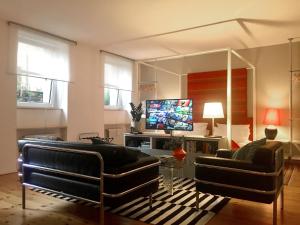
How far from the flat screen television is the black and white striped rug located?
4.06ft

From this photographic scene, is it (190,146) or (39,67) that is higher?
(39,67)

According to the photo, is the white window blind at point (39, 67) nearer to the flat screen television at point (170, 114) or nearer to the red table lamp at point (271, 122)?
the flat screen television at point (170, 114)

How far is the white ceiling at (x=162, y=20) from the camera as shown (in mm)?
3459

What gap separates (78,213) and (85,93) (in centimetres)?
331

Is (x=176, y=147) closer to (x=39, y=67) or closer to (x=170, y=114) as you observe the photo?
(x=170, y=114)

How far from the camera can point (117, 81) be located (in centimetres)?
647

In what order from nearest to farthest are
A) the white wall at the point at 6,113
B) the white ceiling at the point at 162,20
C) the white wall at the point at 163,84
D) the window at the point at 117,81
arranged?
the white ceiling at the point at 162,20 < the white wall at the point at 6,113 < the window at the point at 117,81 < the white wall at the point at 163,84

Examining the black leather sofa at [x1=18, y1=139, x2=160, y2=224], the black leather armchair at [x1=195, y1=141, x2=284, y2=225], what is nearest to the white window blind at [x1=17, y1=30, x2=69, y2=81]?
the black leather sofa at [x1=18, y1=139, x2=160, y2=224]

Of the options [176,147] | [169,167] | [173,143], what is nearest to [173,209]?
[169,167]

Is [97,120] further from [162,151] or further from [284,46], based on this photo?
[284,46]

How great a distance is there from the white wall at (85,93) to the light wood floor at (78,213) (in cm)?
232

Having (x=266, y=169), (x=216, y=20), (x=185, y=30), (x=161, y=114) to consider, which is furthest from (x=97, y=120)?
(x=266, y=169)

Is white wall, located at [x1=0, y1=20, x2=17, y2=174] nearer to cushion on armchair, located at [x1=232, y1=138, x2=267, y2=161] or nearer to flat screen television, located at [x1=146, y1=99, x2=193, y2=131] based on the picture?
flat screen television, located at [x1=146, y1=99, x2=193, y2=131]

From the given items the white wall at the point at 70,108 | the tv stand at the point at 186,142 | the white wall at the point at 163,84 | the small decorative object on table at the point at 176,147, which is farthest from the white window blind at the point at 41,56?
the white wall at the point at 163,84
